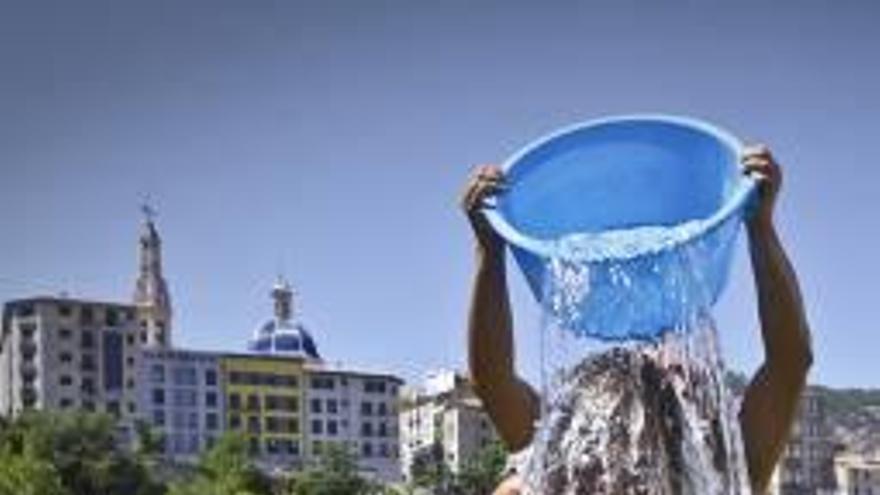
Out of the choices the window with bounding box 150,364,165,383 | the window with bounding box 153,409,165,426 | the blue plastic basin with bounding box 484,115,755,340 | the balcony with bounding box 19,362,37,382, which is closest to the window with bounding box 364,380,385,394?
the window with bounding box 150,364,165,383

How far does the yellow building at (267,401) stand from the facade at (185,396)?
0.58 m

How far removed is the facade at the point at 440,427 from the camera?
315 feet

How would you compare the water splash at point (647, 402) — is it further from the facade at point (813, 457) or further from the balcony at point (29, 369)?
the facade at point (813, 457)

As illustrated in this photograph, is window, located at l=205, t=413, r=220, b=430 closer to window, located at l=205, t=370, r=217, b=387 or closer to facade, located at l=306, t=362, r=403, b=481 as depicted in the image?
window, located at l=205, t=370, r=217, b=387

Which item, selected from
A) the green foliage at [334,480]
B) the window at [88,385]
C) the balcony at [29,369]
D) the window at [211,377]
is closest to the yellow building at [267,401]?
the window at [211,377]


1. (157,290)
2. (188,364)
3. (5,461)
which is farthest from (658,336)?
(157,290)

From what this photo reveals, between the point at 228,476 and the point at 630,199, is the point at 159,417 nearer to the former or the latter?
the point at 228,476

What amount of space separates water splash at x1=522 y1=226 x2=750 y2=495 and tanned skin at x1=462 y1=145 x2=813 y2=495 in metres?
0.07

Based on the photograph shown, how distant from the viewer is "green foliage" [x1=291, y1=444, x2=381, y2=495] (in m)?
66.6

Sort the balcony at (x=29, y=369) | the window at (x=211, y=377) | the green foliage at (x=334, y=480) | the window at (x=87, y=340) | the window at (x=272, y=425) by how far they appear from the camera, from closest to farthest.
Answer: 1. the green foliage at (x=334, y=480)
2. the window at (x=211, y=377)
3. the balcony at (x=29, y=369)
4. the window at (x=87, y=340)
5. the window at (x=272, y=425)

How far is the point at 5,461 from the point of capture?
43.1 meters

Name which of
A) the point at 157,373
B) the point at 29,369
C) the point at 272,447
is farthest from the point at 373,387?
the point at 29,369

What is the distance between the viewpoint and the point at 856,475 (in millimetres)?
135375

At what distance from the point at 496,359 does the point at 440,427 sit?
98977 mm
